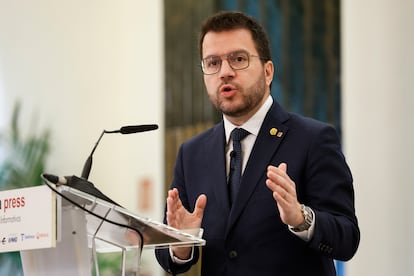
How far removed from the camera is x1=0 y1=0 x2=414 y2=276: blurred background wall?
4520 millimetres

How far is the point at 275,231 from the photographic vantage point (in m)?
2.21

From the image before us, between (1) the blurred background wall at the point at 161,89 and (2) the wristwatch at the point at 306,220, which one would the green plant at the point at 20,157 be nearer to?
(1) the blurred background wall at the point at 161,89

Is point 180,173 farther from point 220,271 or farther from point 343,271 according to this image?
point 343,271

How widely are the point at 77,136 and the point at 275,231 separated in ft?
16.9

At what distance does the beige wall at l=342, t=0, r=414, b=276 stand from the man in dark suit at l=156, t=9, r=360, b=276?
2.19 m

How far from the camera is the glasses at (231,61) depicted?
2.41 metres

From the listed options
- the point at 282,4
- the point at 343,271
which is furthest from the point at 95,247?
the point at 282,4

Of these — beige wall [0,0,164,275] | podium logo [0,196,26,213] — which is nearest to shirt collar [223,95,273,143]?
podium logo [0,196,26,213]

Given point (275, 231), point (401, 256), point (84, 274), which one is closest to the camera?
point (84, 274)

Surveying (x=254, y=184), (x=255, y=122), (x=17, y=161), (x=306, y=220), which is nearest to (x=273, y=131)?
(x=255, y=122)

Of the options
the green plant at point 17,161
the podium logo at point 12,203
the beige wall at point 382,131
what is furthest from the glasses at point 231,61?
the green plant at point 17,161

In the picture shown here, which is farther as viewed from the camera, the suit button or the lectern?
the suit button

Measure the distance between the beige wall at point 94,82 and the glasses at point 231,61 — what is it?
4.42m

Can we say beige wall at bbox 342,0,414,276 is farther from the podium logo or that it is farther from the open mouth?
the podium logo
